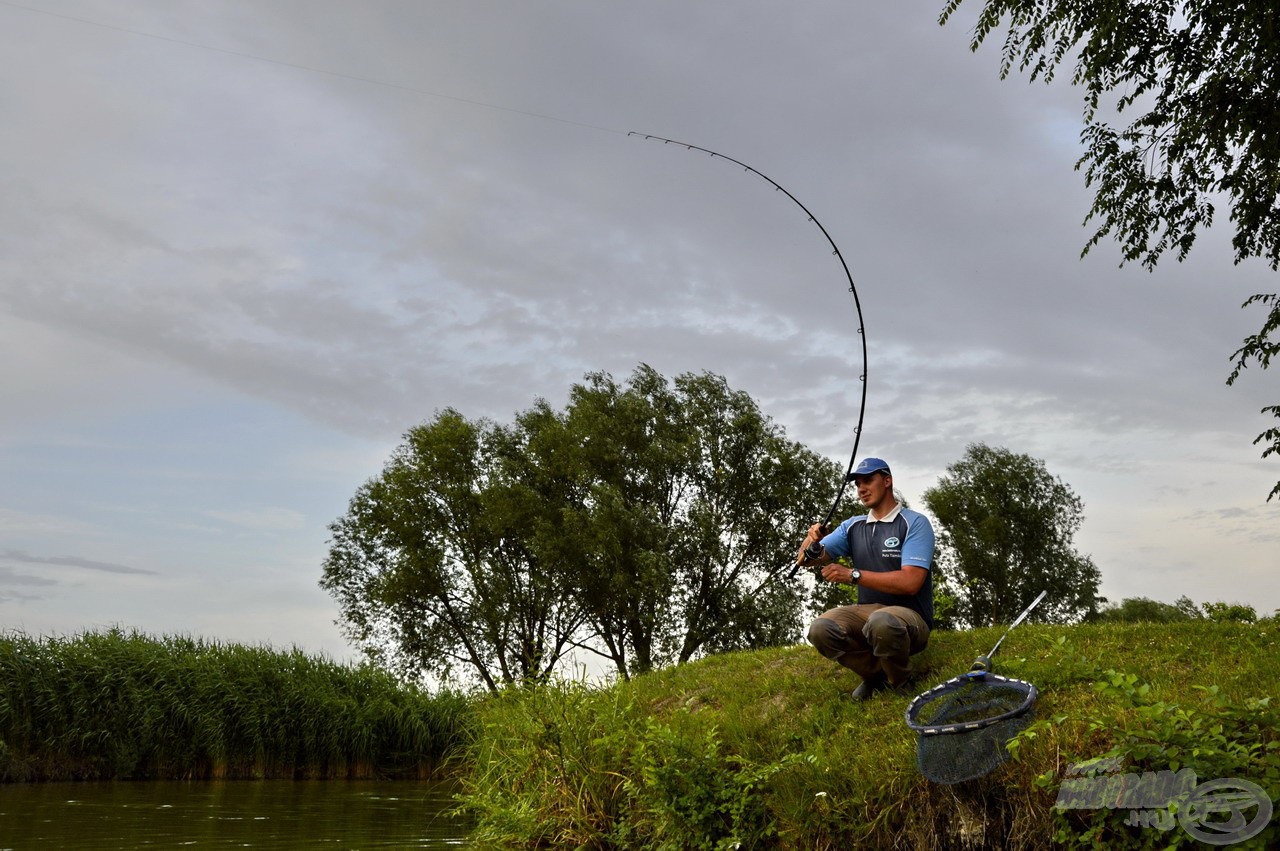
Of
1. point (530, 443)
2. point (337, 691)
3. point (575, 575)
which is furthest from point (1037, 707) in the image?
point (530, 443)

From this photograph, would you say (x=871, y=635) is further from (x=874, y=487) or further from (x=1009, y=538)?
(x=1009, y=538)

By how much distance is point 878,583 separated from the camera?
853 centimetres

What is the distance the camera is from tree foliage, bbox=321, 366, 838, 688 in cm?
3662

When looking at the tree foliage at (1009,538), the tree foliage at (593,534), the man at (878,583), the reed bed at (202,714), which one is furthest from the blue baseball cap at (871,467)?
the tree foliage at (1009,538)

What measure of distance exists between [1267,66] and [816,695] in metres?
10.3

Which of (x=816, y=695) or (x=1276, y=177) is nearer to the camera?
(x=816, y=695)

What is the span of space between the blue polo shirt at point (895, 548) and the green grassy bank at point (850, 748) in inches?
36.0

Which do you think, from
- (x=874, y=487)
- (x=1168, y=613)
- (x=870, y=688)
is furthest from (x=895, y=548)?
(x=1168, y=613)

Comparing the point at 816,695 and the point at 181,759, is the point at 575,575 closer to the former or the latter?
the point at 181,759

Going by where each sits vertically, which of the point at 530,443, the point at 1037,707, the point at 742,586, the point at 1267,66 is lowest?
the point at 1037,707

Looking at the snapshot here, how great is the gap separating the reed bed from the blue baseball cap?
52.6ft

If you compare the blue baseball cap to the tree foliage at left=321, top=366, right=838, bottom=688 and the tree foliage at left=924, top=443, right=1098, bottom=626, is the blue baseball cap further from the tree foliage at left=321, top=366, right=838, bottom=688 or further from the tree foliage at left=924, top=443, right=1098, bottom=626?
the tree foliage at left=924, top=443, right=1098, bottom=626

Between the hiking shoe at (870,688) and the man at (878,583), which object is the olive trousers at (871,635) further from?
the hiking shoe at (870,688)

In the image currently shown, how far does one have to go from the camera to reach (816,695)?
388 inches
